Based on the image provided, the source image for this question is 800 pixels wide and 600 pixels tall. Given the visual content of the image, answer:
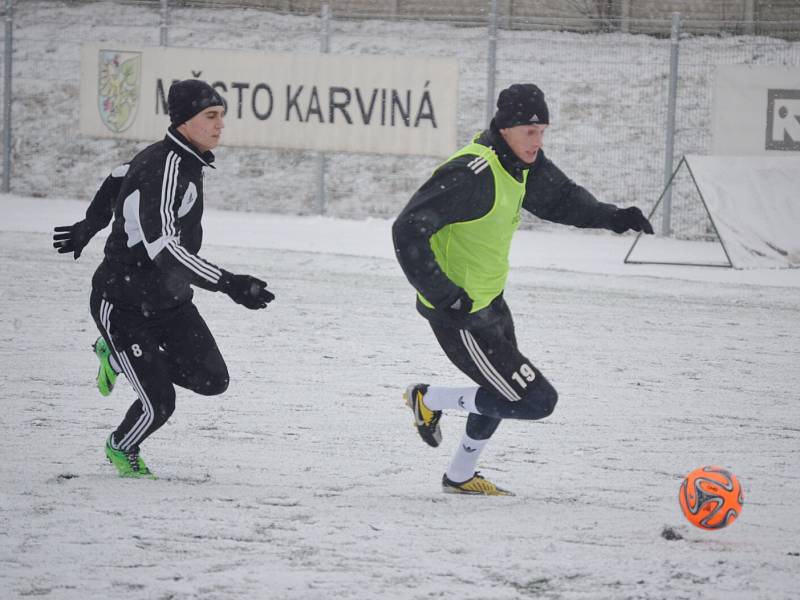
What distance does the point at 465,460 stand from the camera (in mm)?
5633

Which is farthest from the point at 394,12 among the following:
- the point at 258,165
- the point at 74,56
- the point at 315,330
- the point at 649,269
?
the point at 315,330

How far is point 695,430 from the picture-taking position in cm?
697

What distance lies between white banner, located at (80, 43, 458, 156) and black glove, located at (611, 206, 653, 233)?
9641 millimetres

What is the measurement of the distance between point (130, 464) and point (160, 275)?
88 cm

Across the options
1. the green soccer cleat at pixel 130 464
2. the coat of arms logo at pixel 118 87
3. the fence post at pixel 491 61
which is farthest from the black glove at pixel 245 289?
the coat of arms logo at pixel 118 87

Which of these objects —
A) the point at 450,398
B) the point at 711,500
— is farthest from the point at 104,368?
the point at 711,500

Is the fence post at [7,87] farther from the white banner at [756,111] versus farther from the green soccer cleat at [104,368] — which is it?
the green soccer cleat at [104,368]

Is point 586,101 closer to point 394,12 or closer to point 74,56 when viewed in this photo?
point 394,12

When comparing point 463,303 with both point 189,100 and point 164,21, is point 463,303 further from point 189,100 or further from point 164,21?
point 164,21

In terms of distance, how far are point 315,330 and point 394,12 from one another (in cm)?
1319

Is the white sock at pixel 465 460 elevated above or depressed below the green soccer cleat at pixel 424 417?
below

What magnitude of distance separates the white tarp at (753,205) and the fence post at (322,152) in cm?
483

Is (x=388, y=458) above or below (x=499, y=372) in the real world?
below

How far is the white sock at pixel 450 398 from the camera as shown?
5.48m
